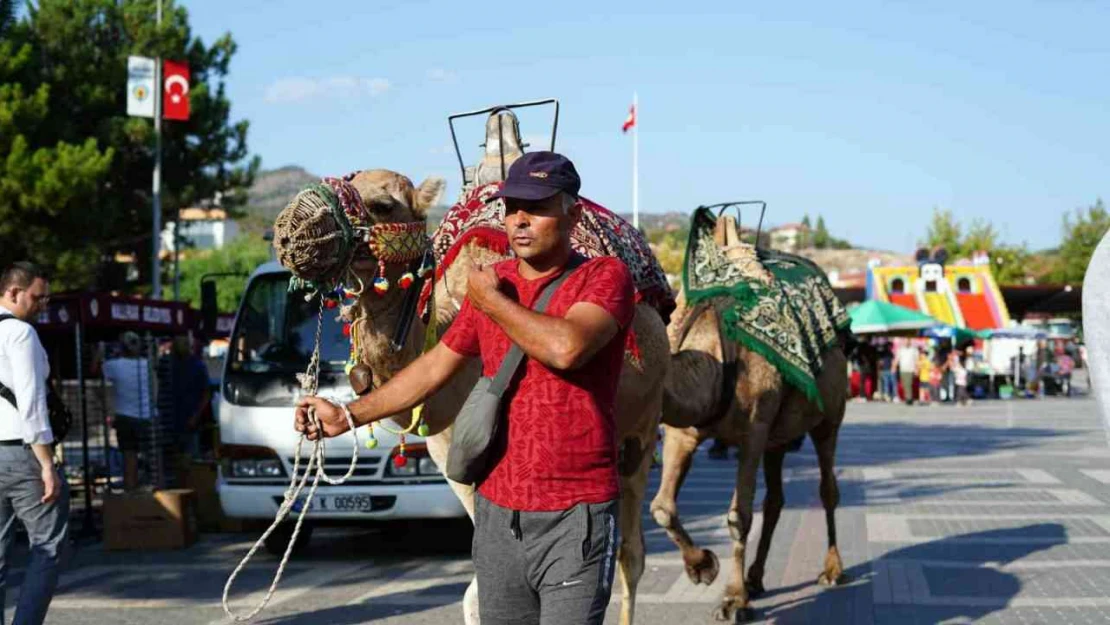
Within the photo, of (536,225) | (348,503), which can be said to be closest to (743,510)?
(348,503)

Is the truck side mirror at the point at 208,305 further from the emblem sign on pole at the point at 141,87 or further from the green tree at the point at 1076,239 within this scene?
the green tree at the point at 1076,239

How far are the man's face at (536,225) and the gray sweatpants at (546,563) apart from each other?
78 cm

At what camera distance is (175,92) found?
30.5m

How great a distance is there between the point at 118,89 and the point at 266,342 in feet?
79.5

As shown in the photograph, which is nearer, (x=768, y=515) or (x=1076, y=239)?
(x=768, y=515)

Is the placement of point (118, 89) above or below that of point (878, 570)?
above

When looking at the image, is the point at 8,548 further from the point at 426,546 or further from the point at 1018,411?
the point at 1018,411

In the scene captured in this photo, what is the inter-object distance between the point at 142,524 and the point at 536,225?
918 cm

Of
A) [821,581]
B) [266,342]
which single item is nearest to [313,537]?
[266,342]

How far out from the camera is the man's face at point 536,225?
13.7 feet

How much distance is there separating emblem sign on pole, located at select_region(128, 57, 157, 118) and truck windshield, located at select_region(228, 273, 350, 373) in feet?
61.6

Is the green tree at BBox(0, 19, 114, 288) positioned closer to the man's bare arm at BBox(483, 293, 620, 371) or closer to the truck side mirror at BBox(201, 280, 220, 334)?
the truck side mirror at BBox(201, 280, 220, 334)

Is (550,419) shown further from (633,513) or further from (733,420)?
(733,420)

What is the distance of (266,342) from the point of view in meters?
12.2
